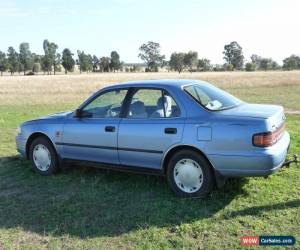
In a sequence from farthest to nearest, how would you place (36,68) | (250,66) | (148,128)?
1. (36,68)
2. (250,66)
3. (148,128)

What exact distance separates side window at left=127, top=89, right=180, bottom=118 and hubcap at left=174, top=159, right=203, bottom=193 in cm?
67

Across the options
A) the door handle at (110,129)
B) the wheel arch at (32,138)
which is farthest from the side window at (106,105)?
the wheel arch at (32,138)

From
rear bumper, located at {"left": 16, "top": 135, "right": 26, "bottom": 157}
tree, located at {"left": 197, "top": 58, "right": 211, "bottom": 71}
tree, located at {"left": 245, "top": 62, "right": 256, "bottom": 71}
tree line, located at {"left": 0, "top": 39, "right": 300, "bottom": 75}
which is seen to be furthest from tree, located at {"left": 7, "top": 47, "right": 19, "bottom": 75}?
rear bumper, located at {"left": 16, "top": 135, "right": 26, "bottom": 157}

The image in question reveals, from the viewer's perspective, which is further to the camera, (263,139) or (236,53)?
(236,53)

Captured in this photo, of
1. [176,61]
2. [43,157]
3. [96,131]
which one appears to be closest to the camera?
[96,131]

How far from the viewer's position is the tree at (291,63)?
11947cm

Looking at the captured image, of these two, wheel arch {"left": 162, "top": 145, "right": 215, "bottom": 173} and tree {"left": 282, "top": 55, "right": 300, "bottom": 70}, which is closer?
wheel arch {"left": 162, "top": 145, "right": 215, "bottom": 173}

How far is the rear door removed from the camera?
5480 millimetres

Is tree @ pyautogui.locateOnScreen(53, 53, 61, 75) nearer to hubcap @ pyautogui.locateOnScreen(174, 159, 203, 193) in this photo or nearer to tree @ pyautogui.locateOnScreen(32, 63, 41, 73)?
tree @ pyautogui.locateOnScreen(32, 63, 41, 73)

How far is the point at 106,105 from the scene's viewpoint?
634 cm

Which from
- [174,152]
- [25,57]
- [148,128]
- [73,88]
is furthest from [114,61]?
[174,152]

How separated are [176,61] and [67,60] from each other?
115ft

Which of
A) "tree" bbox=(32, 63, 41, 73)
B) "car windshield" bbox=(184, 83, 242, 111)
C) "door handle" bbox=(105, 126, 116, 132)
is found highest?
"tree" bbox=(32, 63, 41, 73)

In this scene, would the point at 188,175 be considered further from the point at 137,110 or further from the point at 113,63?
the point at 113,63
